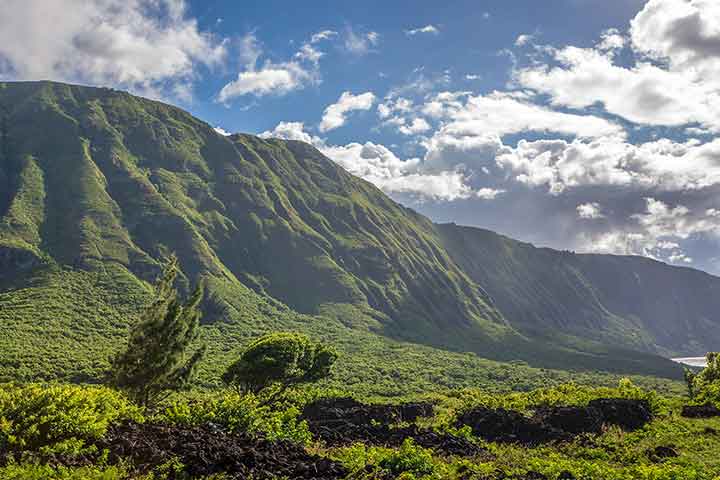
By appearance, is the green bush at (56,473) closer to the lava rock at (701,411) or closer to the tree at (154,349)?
the tree at (154,349)

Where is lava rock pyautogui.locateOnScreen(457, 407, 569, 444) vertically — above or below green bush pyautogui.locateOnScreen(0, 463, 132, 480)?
below

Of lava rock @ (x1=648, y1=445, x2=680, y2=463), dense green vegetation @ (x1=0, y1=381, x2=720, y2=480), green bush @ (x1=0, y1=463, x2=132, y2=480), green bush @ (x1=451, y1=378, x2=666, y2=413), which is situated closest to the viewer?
green bush @ (x1=0, y1=463, x2=132, y2=480)

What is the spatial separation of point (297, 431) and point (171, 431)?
6184mm

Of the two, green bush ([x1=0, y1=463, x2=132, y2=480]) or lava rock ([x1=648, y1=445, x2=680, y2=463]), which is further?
lava rock ([x1=648, y1=445, x2=680, y2=463])

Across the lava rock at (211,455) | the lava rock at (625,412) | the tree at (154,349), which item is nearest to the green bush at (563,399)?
the lava rock at (625,412)

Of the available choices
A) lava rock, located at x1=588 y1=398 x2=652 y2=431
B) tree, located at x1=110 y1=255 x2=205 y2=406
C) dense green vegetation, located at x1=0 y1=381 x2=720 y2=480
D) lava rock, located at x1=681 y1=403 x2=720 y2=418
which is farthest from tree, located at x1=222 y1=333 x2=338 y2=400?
lava rock, located at x1=681 y1=403 x2=720 y2=418

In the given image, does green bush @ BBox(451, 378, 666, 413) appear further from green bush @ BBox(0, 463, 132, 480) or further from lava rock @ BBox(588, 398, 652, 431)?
green bush @ BBox(0, 463, 132, 480)

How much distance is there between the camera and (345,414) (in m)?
33.1

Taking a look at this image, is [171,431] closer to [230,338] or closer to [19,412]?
[19,412]

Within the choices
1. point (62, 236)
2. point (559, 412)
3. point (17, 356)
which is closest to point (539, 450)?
point (559, 412)

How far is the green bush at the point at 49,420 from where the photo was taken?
586 inches

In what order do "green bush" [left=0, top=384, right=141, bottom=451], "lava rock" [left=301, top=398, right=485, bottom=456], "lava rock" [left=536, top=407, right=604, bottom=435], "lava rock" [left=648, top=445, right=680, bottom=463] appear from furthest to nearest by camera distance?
"lava rock" [left=536, top=407, right=604, bottom=435]
"lava rock" [left=301, top=398, right=485, bottom=456]
"lava rock" [left=648, top=445, right=680, bottom=463]
"green bush" [left=0, top=384, right=141, bottom=451]

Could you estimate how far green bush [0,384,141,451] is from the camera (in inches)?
586

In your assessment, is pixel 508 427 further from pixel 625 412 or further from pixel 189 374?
pixel 189 374
